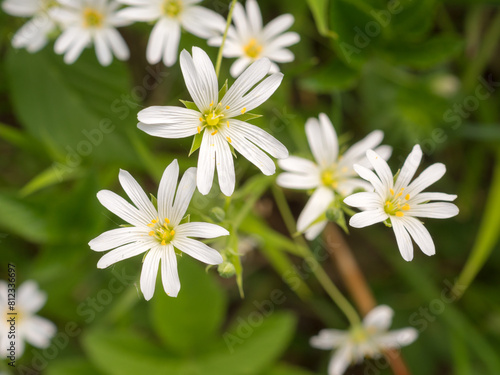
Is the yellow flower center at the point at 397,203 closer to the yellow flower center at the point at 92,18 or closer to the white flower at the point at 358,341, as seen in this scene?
the white flower at the point at 358,341

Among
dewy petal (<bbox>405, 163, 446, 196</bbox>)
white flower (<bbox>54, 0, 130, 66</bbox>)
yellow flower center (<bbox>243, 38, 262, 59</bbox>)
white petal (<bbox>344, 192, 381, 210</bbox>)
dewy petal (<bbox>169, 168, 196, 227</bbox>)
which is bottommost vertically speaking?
white petal (<bbox>344, 192, 381, 210</bbox>)

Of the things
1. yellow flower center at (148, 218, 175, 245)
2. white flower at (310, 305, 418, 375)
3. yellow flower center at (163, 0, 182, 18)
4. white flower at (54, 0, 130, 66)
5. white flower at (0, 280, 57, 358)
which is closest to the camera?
yellow flower center at (148, 218, 175, 245)

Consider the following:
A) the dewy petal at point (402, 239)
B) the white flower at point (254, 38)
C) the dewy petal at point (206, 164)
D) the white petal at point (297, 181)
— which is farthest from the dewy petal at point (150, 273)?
the white flower at point (254, 38)

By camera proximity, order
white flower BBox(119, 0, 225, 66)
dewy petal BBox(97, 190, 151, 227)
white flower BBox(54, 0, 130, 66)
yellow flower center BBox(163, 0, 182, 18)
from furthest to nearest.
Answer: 1. white flower BBox(54, 0, 130, 66)
2. yellow flower center BBox(163, 0, 182, 18)
3. white flower BBox(119, 0, 225, 66)
4. dewy petal BBox(97, 190, 151, 227)

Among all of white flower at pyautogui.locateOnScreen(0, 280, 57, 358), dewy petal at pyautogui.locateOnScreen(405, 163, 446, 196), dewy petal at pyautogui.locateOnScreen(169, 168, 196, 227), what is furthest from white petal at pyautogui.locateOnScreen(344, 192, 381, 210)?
white flower at pyautogui.locateOnScreen(0, 280, 57, 358)

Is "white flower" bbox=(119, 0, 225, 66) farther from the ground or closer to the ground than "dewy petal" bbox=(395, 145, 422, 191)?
farther from the ground

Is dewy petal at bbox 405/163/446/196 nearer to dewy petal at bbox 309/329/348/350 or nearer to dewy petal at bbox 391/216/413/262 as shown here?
dewy petal at bbox 391/216/413/262

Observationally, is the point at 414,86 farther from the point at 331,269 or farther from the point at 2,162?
the point at 2,162
